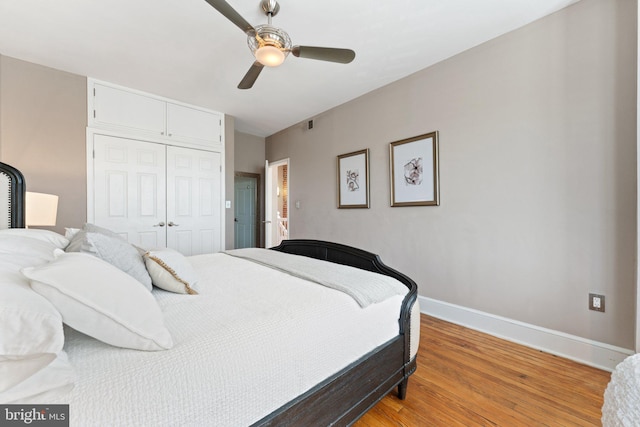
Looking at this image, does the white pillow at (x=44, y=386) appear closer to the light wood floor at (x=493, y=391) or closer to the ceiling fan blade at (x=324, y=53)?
the light wood floor at (x=493, y=391)

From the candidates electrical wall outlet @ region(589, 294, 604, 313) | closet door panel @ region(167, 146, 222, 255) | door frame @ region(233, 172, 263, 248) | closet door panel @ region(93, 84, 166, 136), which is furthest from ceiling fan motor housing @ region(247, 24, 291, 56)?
door frame @ region(233, 172, 263, 248)

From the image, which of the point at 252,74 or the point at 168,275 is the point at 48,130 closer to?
the point at 252,74

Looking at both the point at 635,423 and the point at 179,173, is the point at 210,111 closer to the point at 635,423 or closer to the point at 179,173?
the point at 179,173

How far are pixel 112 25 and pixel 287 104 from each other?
195 centimetres

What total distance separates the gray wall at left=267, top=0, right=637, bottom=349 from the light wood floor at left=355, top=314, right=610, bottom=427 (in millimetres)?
359

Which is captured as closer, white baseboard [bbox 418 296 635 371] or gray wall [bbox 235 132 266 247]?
white baseboard [bbox 418 296 635 371]

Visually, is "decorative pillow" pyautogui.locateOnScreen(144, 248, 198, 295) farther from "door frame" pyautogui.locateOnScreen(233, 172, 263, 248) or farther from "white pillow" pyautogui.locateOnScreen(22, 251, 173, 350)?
"door frame" pyautogui.locateOnScreen(233, 172, 263, 248)

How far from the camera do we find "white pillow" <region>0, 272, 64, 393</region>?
56 centimetres

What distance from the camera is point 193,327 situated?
929 millimetres

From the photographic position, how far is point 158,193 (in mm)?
3410

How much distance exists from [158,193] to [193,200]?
0.43 meters

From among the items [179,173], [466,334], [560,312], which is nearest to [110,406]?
[466,334]

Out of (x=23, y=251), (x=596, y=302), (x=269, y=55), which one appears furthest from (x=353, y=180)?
(x=23, y=251)

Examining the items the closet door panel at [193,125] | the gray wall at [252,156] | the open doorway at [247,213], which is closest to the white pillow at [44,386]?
the closet door panel at [193,125]
